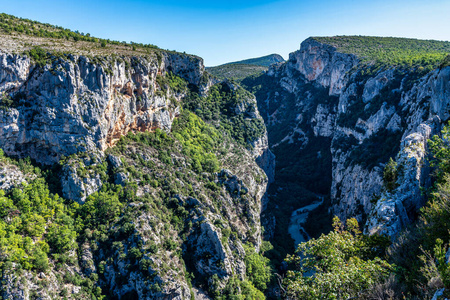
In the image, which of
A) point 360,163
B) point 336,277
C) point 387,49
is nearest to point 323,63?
point 387,49

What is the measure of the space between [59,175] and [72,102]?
9.58m

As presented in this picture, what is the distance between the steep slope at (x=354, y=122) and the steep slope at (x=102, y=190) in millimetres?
22289

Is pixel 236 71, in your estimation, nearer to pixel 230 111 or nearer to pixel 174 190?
pixel 230 111

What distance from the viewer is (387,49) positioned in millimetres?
98375

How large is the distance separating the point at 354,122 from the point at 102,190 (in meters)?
66.5

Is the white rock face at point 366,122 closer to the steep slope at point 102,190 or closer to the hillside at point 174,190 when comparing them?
the hillside at point 174,190

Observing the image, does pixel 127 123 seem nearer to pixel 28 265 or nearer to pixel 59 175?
pixel 59 175

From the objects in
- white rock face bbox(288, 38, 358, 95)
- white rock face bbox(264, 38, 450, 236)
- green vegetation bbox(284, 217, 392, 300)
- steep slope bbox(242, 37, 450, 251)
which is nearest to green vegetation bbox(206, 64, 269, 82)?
steep slope bbox(242, 37, 450, 251)

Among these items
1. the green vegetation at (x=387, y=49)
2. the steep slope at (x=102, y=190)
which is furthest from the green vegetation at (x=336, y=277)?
the green vegetation at (x=387, y=49)

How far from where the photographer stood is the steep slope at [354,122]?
31.7 meters

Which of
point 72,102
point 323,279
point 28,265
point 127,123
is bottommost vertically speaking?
point 28,265

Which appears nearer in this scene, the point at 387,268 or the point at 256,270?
the point at 387,268

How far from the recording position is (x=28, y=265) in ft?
77.3

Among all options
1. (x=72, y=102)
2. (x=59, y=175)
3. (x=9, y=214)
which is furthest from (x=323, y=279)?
(x=72, y=102)
